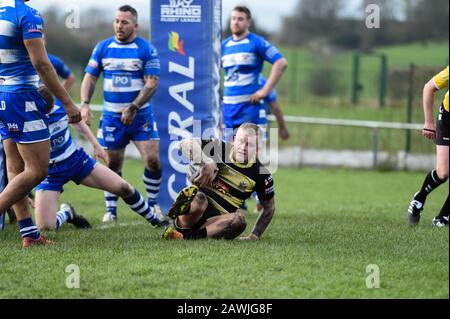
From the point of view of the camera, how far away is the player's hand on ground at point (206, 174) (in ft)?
23.9

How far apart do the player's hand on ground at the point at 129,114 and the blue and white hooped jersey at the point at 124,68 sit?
0.18 m

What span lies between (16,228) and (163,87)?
99.5 inches

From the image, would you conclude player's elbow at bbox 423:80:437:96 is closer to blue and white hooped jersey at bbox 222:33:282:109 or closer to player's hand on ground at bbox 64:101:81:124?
blue and white hooped jersey at bbox 222:33:282:109

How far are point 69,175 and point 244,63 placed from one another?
3.51 metres

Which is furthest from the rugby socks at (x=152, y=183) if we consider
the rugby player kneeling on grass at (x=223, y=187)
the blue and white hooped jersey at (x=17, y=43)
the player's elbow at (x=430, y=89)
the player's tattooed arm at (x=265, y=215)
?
the player's elbow at (x=430, y=89)

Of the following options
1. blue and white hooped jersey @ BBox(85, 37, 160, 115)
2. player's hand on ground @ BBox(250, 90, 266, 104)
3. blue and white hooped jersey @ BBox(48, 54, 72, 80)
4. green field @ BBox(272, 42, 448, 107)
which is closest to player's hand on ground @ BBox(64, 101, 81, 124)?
blue and white hooped jersey @ BBox(85, 37, 160, 115)

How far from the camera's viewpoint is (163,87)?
32.7 feet

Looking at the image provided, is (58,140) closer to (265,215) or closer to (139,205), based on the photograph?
(139,205)

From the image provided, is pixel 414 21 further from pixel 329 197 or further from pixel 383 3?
pixel 329 197

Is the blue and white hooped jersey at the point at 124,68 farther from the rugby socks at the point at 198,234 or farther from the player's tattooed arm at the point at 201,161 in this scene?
the rugby socks at the point at 198,234

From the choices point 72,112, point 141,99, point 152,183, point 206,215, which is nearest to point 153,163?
point 152,183

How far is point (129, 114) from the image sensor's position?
31.1 feet

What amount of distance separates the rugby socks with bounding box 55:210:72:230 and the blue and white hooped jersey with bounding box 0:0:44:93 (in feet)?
7.03
